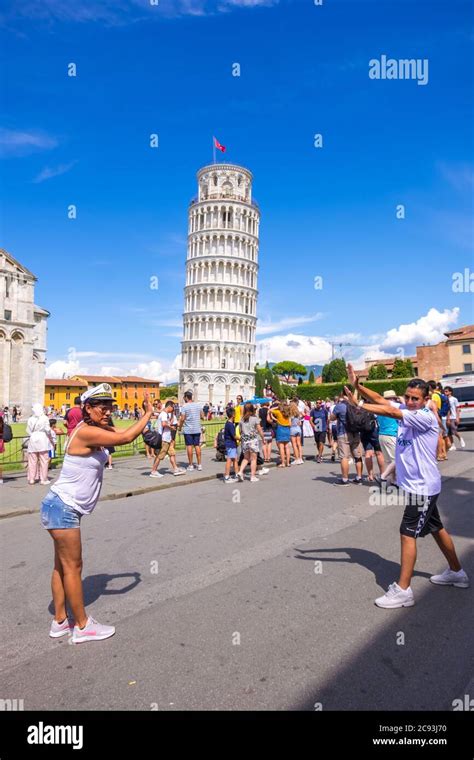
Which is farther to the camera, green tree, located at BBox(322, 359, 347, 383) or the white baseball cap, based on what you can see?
green tree, located at BBox(322, 359, 347, 383)

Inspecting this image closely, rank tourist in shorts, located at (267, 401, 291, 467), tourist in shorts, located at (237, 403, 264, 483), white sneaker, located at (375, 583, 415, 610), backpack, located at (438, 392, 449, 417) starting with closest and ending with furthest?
white sneaker, located at (375, 583, 415, 610) → tourist in shorts, located at (237, 403, 264, 483) → tourist in shorts, located at (267, 401, 291, 467) → backpack, located at (438, 392, 449, 417)

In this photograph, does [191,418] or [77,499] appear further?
Answer: [191,418]

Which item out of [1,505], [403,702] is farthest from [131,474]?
[403,702]

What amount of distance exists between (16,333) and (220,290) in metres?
40.6

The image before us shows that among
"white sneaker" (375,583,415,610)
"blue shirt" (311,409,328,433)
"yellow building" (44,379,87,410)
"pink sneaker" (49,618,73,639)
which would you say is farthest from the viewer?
"yellow building" (44,379,87,410)

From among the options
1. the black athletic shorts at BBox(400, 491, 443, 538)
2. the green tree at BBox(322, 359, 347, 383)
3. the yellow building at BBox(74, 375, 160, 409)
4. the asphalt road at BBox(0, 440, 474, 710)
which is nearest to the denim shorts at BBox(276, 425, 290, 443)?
the asphalt road at BBox(0, 440, 474, 710)

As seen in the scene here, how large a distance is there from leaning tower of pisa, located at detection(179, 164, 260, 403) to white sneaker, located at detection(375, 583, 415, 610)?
84.5 metres

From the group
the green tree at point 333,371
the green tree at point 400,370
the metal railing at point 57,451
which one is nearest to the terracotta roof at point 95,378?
the green tree at point 333,371

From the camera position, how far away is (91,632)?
3.88 meters

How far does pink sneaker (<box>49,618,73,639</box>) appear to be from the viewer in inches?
155

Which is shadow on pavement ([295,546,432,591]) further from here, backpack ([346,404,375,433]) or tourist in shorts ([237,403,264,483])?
tourist in shorts ([237,403,264,483])

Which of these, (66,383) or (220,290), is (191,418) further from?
(66,383)

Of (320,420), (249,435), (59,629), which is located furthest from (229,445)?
(59,629)

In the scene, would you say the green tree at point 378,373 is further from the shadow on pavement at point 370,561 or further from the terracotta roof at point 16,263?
the shadow on pavement at point 370,561
